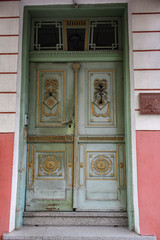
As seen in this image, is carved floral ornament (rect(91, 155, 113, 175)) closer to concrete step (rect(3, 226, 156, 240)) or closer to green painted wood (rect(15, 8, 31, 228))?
concrete step (rect(3, 226, 156, 240))

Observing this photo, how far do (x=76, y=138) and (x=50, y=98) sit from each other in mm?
789

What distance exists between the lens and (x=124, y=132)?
146 inches

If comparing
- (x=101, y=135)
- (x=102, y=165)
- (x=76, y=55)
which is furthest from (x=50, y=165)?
(x=76, y=55)

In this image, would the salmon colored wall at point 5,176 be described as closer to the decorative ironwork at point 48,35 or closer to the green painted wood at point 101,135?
the green painted wood at point 101,135

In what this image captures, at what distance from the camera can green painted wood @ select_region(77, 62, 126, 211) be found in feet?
11.8

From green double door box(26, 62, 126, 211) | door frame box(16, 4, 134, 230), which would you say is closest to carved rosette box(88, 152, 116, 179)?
green double door box(26, 62, 126, 211)

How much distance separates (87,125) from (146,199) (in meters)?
1.40

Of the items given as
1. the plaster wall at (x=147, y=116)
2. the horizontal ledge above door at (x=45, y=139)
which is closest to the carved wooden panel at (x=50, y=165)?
the horizontal ledge above door at (x=45, y=139)

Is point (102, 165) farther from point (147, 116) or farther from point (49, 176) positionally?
point (147, 116)

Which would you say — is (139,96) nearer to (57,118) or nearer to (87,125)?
(87,125)

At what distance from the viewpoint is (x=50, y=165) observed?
3.71 m

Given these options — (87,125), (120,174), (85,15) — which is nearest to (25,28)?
(85,15)

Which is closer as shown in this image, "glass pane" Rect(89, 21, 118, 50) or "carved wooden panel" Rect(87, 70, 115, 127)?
"carved wooden panel" Rect(87, 70, 115, 127)

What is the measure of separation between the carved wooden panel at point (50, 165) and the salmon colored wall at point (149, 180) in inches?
47.0
